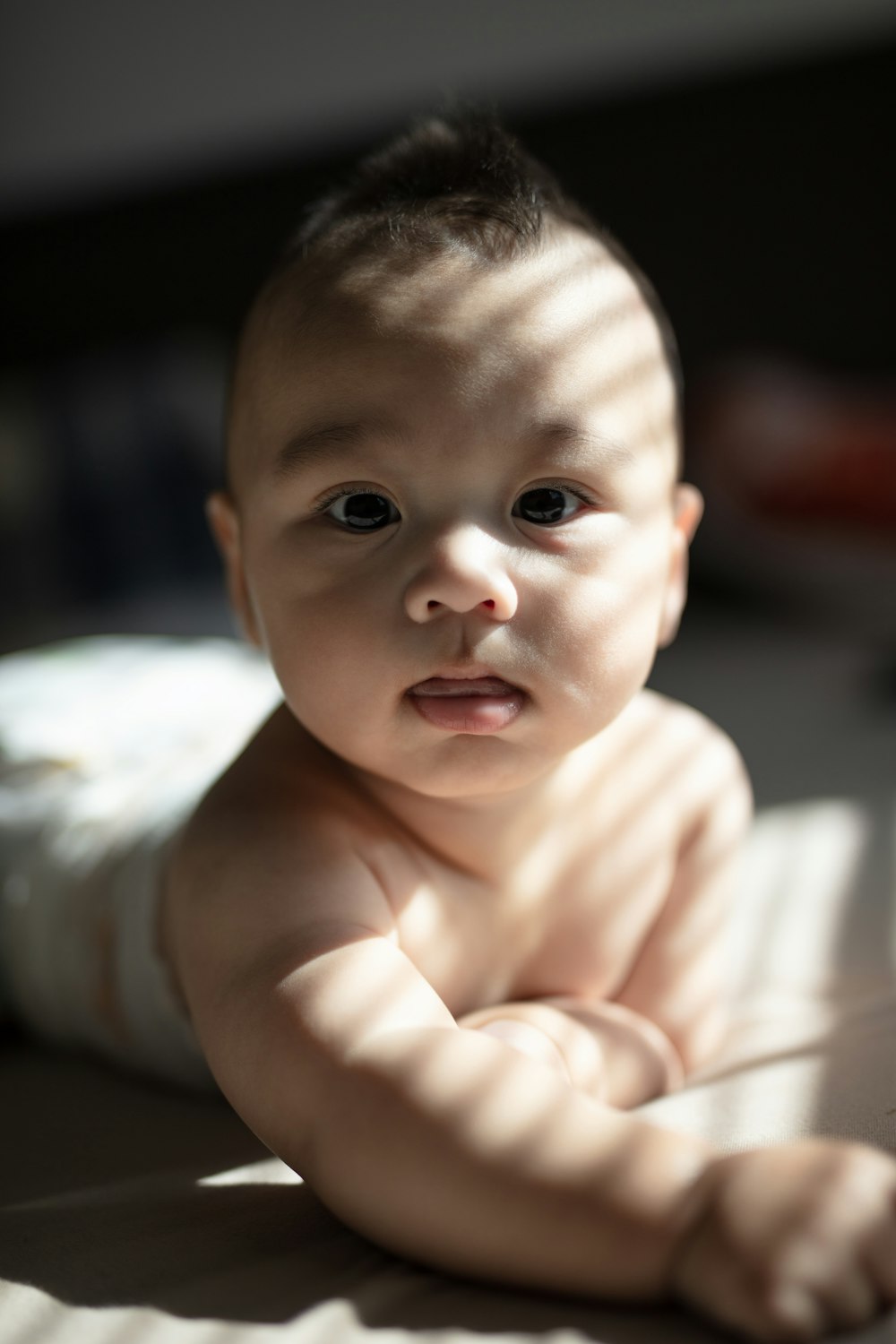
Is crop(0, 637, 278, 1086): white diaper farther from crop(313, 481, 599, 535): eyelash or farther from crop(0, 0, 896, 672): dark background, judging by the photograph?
crop(0, 0, 896, 672): dark background

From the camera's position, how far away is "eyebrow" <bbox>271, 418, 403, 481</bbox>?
599 mm

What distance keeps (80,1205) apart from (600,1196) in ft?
0.94

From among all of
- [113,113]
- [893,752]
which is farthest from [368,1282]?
[113,113]

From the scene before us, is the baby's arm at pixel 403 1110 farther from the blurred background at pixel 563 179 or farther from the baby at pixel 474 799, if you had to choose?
the blurred background at pixel 563 179

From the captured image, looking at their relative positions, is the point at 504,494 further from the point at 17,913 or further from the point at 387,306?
the point at 17,913

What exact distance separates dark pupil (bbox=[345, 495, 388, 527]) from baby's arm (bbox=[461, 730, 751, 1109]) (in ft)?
0.87

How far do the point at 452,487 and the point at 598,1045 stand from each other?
304 millimetres

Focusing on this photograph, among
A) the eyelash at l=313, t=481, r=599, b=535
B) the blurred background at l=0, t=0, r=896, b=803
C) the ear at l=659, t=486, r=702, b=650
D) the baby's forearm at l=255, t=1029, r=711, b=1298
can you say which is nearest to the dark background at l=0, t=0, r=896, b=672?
the blurred background at l=0, t=0, r=896, b=803

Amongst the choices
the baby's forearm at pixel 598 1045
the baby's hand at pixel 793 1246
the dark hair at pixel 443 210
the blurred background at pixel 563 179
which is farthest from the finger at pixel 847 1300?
the blurred background at pixel 563 179

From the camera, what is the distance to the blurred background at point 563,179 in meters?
1.95

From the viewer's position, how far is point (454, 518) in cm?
60

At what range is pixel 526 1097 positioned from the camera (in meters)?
0.53

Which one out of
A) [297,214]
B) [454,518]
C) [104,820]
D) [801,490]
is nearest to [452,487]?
[454,518]

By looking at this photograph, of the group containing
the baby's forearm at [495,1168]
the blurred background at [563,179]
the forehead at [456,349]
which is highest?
the blurred background at [563,179]
